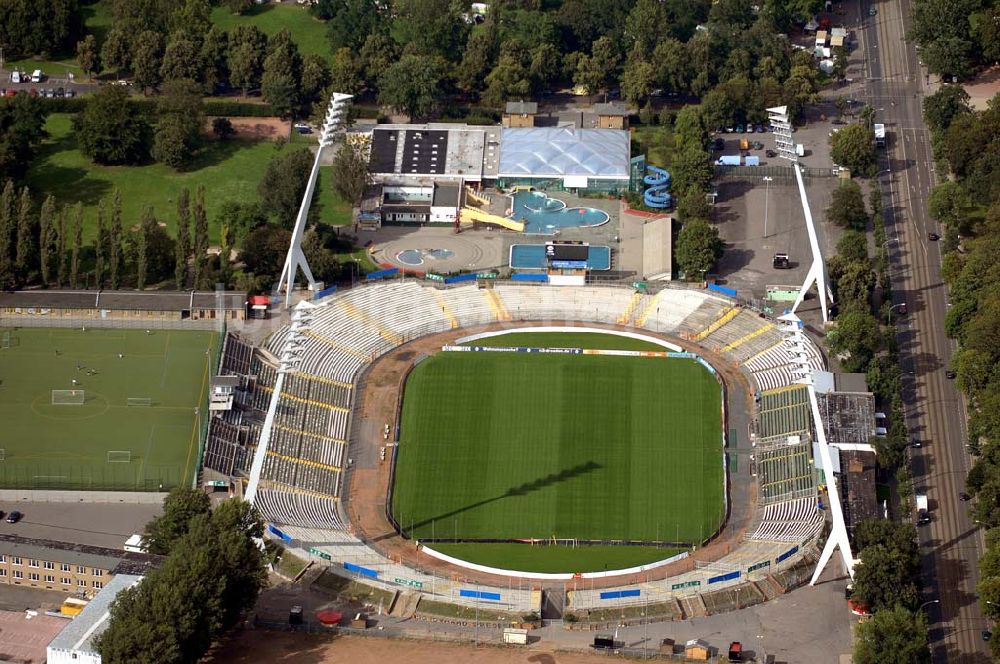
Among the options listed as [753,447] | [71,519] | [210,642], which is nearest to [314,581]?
[210,642]

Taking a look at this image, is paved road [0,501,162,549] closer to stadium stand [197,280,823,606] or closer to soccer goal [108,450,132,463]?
soccer goal [108,450,132,463]

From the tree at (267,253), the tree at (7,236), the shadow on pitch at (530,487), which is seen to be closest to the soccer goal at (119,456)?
the shadow on pitch at (530,487)

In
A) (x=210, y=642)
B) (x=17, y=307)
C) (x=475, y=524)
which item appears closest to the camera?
(x=210, y=642)

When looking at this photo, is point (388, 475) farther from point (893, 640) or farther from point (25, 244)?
point (893, 640)

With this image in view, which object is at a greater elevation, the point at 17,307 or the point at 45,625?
the point at 17,307

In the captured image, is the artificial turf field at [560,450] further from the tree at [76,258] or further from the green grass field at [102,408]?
the tree at [76,258]

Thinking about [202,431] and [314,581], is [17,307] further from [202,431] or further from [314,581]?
[314,581]
